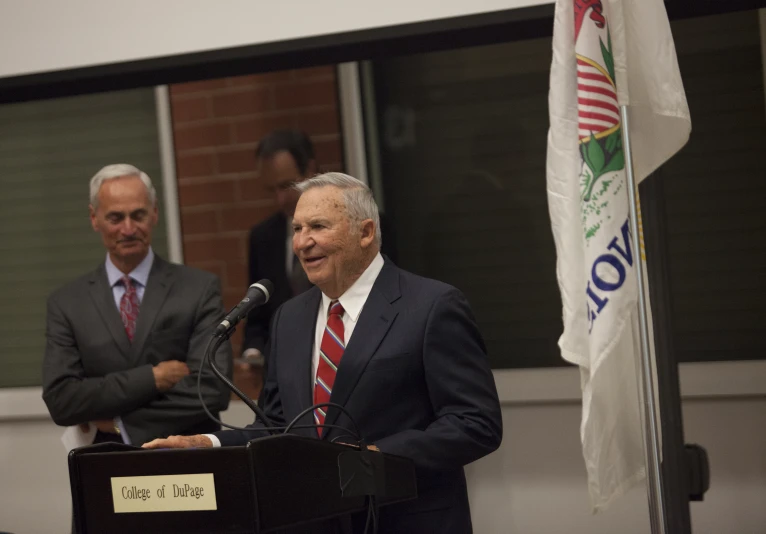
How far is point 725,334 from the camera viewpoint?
152 inches

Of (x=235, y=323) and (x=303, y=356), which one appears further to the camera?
(x=303, y=356)

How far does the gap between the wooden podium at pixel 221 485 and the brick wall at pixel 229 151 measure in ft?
8.52

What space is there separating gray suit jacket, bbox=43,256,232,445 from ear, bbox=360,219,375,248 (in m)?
0.93

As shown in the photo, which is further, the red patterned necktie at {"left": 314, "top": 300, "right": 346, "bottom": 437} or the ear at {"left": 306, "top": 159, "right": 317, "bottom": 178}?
the ear at {"left": 306, "top": 159, "right": 317, "bottom": 178}

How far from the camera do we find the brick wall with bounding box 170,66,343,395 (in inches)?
179

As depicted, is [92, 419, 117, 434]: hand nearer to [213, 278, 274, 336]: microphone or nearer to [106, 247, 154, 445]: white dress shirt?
[106, 247, 154, 445]: white dress shirt

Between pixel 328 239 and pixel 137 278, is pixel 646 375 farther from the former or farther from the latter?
pixel 137 278

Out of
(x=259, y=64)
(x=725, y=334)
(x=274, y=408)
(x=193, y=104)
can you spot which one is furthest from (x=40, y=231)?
(x=725, y=334)

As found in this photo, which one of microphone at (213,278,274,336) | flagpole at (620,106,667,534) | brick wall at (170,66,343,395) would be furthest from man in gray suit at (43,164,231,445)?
flagpole at (620,106,667,534)

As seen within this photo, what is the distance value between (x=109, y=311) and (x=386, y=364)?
132cm

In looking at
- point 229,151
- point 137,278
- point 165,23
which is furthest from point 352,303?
point 229,151

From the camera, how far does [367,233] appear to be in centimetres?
244

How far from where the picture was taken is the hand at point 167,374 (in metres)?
3.13

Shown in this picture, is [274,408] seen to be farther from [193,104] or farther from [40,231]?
[40,231]
